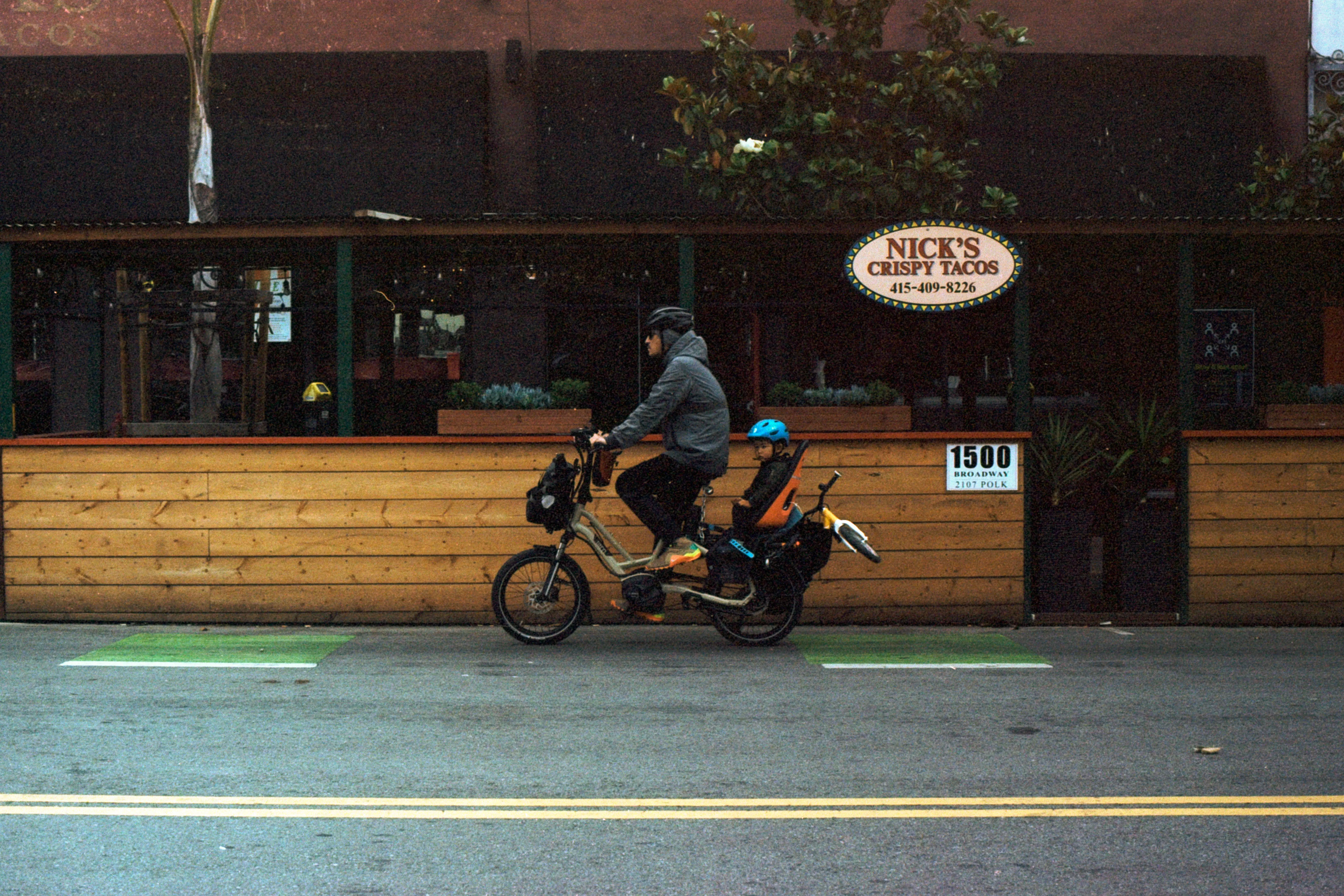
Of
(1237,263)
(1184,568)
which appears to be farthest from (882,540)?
(1237,263)

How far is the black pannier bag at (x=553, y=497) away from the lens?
871cm

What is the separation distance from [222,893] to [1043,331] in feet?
43.9

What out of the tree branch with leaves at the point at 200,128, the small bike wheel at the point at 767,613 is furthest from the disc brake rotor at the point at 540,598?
the tree branch with leaves at the point at 200,128

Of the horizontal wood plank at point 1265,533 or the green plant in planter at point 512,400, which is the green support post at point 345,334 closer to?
the green plant in planter at point 512,400

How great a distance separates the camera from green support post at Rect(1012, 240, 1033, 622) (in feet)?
32.9

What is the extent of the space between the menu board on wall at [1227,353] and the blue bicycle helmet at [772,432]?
28.5 feet

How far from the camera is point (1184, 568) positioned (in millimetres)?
10047

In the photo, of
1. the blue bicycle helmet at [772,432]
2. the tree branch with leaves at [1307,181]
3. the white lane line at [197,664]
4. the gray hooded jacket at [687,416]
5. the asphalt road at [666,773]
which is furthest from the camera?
the tree branch with leaves at [1307,181]

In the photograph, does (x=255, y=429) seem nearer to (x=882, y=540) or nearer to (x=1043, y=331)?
(x=882, y=540)

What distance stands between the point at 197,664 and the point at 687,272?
407cm

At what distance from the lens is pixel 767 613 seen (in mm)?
8977

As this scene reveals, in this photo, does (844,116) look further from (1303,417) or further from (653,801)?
(653,801)

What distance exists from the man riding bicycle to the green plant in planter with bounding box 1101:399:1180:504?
3138mm

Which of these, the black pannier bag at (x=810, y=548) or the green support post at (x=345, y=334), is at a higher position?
the green support post at (x=345, y=334)
